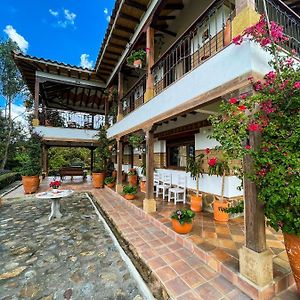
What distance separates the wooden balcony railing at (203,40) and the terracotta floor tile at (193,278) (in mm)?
3615

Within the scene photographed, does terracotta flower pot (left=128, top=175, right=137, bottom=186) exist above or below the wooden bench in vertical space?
below

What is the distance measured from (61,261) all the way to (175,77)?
17.6 feet

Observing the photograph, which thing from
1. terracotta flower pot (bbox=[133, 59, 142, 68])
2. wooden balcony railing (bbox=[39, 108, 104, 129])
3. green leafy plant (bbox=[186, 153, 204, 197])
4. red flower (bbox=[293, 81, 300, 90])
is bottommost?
green leafy plant (bbox=[186, 153, 204, 197])

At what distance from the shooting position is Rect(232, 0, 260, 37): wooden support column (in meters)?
2.70

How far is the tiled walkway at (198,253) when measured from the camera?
2631 millimetres

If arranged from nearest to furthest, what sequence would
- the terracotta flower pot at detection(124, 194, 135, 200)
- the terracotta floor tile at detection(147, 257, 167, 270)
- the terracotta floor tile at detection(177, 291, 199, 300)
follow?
1. the terracotta floor tile at detection(177, 291, 199, 300)
2. the terracotta floor tile at detection(147, 257, 167, 270)
3. the terracotta flower pot at detection(124, 194, 135, 200)

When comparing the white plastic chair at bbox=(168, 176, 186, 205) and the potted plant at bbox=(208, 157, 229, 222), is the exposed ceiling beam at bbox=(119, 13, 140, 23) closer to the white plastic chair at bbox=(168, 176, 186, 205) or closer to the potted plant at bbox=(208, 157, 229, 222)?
the potted plant at bbox=(208, 157, 229, 222)

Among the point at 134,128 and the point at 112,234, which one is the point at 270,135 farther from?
the point at 134,128

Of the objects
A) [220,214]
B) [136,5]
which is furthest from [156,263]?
[136,5]

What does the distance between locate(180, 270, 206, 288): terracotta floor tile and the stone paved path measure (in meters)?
0.72

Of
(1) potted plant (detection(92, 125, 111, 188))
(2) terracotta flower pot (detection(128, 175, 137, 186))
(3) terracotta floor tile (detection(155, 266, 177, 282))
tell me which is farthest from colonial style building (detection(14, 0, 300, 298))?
(1) potted plant (detection(92, 125, 111, 188))

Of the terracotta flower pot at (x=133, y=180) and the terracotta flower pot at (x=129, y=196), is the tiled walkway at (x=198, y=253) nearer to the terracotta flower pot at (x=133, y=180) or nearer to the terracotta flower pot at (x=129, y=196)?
the terracotta flower pot at (x=129, y=196)

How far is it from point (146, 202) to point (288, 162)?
4.15 m

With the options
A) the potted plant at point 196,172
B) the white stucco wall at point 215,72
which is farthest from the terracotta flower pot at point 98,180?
the white stucco wall at point 215,72
